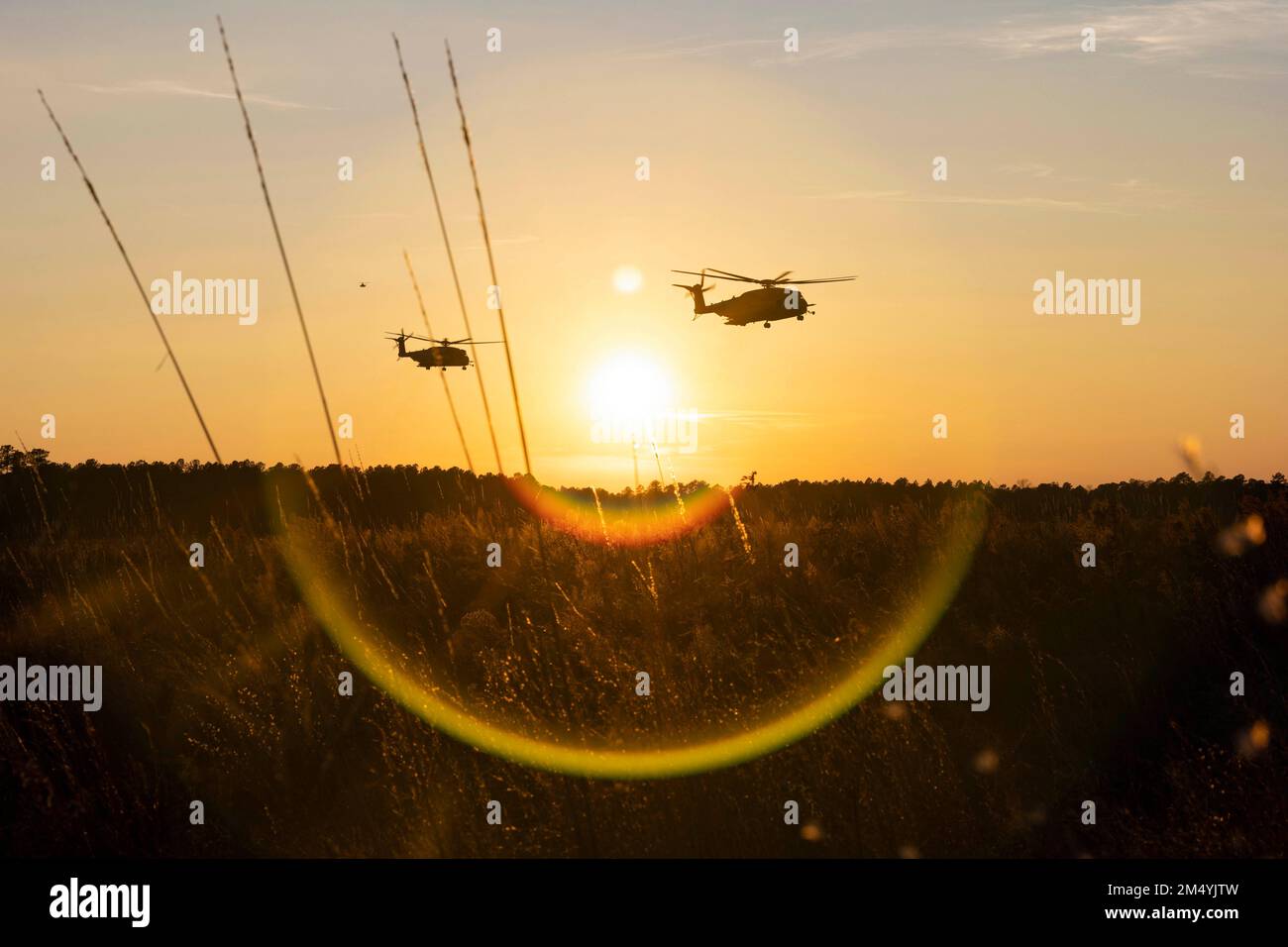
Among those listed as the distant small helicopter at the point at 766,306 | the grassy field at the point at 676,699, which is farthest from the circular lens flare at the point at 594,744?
the distant small helicopter at the point at 766,306

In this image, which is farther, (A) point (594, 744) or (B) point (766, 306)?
(B) point (766, 306)

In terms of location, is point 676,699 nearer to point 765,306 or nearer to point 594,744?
point 594,744

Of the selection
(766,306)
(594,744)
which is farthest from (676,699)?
(766,306)

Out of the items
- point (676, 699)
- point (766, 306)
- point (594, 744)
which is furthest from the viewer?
point (766, 306)

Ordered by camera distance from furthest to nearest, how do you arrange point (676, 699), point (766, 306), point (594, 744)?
point (766, 306) → point (676, 699) → point (594, 744)

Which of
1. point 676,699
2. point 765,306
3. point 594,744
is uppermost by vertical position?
point 765,306
